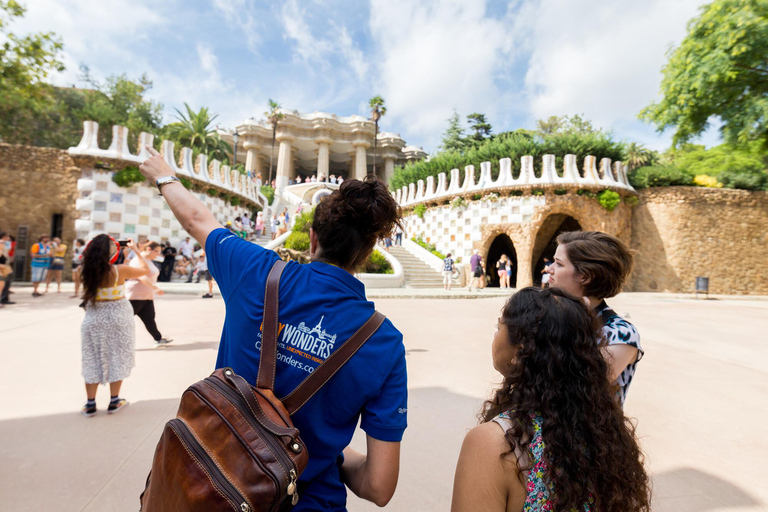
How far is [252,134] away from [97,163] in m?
24.3

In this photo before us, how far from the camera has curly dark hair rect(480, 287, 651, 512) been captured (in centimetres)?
101

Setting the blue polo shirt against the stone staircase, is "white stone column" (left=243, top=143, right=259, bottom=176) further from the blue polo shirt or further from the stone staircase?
the blue polo shirt

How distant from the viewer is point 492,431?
3.34 feet

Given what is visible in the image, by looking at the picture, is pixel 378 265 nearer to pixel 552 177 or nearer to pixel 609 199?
pixel 552 177

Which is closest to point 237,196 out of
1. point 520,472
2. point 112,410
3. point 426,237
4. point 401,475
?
point 426,237

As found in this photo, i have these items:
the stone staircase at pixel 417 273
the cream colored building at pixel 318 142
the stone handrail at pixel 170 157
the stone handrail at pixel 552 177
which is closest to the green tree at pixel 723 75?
the stone handrail at pixel 552 177

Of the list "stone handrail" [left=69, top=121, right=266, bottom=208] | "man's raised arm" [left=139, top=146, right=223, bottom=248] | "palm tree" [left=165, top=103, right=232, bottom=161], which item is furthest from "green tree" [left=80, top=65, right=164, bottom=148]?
"man's raised arm" [left=139, top=146, right=223, bottom=248]

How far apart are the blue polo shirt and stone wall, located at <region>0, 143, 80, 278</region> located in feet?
52.6

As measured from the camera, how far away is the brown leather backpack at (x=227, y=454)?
0.79 metres

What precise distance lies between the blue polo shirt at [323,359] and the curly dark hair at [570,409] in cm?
35

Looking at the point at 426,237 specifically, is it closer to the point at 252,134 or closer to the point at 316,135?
the point at 316,135

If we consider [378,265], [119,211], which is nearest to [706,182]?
[378,265]

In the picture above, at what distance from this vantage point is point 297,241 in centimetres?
1457

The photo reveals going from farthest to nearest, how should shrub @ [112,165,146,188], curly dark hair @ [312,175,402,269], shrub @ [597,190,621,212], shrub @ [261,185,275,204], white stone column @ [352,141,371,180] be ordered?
white stone column @ [352,141,371,180] → shrub @ [261,185,275,204] → shrub @ [597,190,621,212] → shrub @ [112,165,146,188] → curly dark hair @ [312,175,402,269]
